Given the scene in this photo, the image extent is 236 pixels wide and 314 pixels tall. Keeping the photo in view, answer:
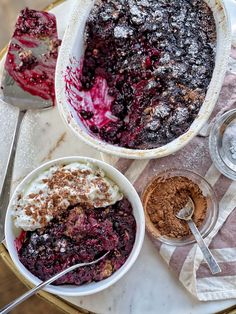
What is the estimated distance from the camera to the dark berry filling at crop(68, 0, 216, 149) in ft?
4.70

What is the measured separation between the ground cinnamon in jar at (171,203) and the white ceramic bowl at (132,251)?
0.32ft

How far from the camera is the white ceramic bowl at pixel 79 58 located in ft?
4.57

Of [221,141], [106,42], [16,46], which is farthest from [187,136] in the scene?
[16,46]

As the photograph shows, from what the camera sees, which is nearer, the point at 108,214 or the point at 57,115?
the point at 108,214

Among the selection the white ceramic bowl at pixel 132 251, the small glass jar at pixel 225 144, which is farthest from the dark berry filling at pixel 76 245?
the small glass jar at pixel 225 144

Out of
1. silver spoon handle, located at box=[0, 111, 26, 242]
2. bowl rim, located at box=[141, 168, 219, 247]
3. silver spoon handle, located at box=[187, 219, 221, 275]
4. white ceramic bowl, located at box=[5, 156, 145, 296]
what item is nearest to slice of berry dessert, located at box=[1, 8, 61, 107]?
silver spoon handle, located at box=[0, 111, 26, 242]

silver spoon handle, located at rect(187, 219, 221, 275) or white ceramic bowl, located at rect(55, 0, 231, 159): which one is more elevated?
white ceramic bowl, located at rect(55, 0, 231, 159)

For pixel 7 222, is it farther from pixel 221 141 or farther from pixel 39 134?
pixel 221 141

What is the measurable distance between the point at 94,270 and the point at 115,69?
561mm

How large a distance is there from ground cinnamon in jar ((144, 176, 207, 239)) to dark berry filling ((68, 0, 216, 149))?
0.52 feet

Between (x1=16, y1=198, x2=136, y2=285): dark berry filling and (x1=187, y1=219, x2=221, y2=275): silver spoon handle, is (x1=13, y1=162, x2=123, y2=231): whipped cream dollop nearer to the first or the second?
(x1=16, y1=198, x2=136, y2=285): dark berry filling

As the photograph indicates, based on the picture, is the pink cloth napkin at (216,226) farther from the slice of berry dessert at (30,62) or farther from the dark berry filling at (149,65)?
the slice of berry dessert at (30,62)

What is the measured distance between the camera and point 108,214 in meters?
1.42

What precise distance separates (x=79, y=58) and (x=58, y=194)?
0.41 meters
